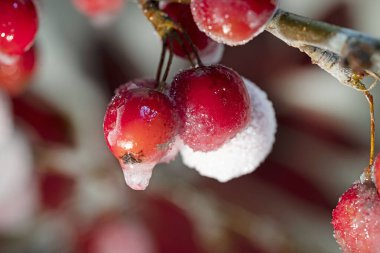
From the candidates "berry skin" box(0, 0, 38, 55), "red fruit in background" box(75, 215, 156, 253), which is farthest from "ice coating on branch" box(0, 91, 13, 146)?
"berry skin" box(0, 0, 38, 55)

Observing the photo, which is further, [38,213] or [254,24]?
[38,213]

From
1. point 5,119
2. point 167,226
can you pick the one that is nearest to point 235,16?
point 5,119

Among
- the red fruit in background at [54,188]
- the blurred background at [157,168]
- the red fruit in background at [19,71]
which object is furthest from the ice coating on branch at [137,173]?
the red fruit in background at [54,188]

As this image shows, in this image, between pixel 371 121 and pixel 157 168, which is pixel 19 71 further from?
pixel 157 168

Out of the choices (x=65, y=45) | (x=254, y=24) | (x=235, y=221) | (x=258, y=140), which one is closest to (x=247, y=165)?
(x=258, y=140)

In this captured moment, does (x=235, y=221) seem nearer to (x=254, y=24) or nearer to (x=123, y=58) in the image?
(x=123, y=58)

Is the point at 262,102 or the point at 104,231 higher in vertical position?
the point at 262,102
